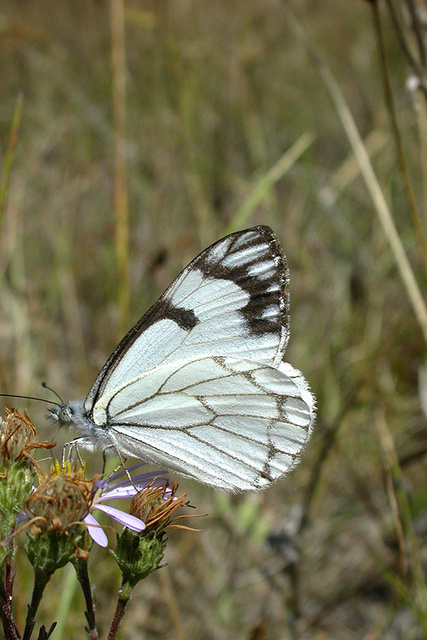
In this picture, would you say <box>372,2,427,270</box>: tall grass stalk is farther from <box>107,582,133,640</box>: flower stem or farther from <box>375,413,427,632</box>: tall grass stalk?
<box>107,582,133,640</box>: flower stem

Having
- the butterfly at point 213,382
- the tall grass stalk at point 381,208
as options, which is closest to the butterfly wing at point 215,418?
the butterfly at point 213,382

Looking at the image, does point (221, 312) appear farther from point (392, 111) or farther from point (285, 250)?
point (285, 250)

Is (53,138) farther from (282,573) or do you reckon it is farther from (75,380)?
(282,573)

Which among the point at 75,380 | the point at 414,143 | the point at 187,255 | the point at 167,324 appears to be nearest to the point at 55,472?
the point at 167,324

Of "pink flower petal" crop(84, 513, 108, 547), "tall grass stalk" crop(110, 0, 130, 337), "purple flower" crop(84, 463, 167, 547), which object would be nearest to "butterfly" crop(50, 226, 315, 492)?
"purple flower" crop(84, 463, 167, 547)

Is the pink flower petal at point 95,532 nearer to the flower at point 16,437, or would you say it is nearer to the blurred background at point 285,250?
the flower at point 16,437

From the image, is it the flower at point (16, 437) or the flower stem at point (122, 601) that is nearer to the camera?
the flower stem at point (122, 601)

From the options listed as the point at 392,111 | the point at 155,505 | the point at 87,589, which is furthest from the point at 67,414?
the point at 392,111
